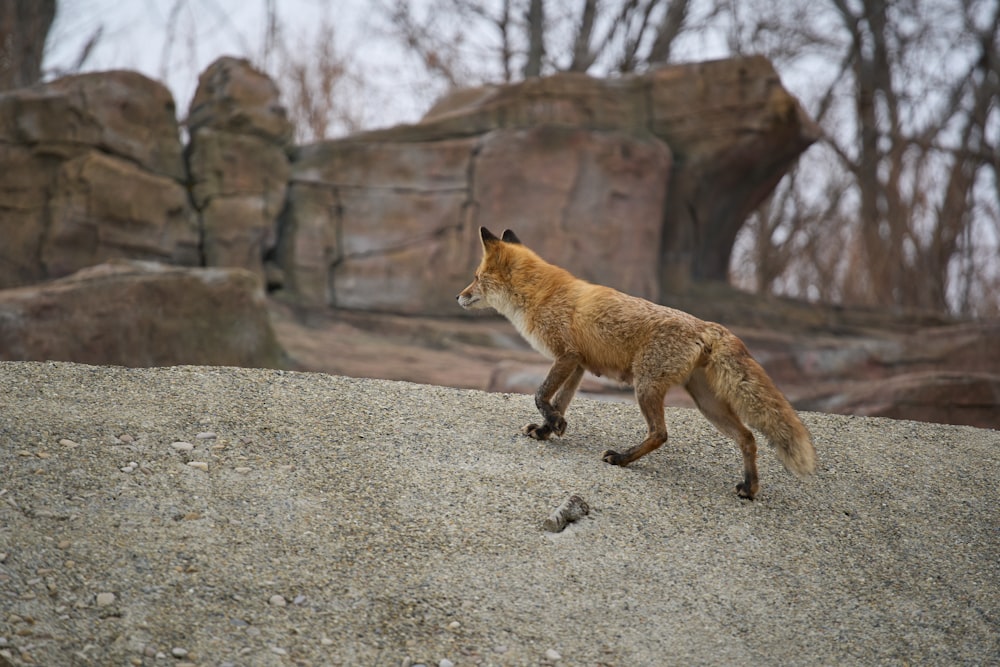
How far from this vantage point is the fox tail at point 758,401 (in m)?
4.19

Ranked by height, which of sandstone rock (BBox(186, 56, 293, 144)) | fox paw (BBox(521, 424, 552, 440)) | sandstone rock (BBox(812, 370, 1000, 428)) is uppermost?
sandstone rock (BBox(186, 56, 293, 144))

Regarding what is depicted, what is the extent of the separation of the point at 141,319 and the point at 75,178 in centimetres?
341

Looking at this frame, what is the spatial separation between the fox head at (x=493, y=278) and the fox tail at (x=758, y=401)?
141cm

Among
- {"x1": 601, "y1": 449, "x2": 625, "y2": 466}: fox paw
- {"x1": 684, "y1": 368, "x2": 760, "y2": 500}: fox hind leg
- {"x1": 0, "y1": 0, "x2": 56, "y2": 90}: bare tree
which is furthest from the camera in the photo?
{"x1": 0, "y1": 0, "x2": 56, "y2": 90}: bare tree

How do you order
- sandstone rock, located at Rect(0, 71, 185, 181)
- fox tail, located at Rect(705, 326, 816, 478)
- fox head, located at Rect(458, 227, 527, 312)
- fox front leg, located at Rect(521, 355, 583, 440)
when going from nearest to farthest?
fox tail, located at Rect(705, 326, 816, 478) < fox front leg, located at Rect(521, 355, 583, 440) < fox head, located at Rect(458, 227, 527, 312) < sandstone rock, located at Rect(0, 71, 185, 181)

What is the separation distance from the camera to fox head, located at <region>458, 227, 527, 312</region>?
214 inches

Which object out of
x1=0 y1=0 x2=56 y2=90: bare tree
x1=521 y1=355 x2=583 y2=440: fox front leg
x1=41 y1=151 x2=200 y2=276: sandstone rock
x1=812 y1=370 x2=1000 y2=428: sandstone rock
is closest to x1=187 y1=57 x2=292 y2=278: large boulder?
x1=41 y1=151 x2=200 y2=276: sandstone rock

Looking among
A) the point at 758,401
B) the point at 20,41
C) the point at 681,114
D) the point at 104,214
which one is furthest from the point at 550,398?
the point at 20,41

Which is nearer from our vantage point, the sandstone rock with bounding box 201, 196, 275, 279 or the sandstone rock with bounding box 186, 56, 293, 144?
the sandstone rock with bounding box 201, 196, 275, 279

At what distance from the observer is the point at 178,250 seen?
11.2 metres

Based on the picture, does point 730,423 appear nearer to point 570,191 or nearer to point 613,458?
point 613,458

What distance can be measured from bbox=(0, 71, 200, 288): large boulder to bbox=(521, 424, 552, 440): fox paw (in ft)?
24.6

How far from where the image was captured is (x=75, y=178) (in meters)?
10.5

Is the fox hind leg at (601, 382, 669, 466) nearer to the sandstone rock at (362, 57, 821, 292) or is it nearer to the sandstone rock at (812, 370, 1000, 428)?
the sandstone rock at (812, 370, 1000, 428)
